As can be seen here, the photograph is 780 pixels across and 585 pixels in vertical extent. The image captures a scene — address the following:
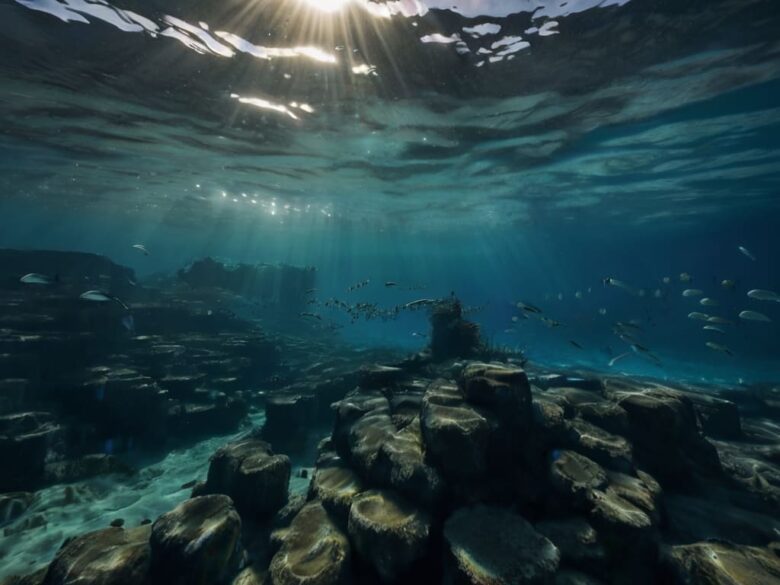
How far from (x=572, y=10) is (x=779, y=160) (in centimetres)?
1963

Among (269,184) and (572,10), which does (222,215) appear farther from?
(572,10)

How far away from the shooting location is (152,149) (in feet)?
66.0

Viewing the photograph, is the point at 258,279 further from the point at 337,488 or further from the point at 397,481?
the point at 397,481

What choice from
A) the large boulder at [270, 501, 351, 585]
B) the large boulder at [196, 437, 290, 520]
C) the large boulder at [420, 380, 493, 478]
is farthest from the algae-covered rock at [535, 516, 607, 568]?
the large boulder at [196, 437, 290, 520]

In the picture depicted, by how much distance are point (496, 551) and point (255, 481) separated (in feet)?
15.5

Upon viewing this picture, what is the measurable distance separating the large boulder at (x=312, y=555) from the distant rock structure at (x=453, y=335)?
7879mm

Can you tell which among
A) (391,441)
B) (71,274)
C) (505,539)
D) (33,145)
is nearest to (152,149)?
(33,145)

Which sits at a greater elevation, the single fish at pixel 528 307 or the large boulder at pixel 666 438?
the single fish at pixel 528 307

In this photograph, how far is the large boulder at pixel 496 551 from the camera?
3816 mm

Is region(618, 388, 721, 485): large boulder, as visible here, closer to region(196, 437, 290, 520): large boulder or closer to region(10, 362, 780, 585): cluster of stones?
region(10, 362, 780, 585): cluster of stones

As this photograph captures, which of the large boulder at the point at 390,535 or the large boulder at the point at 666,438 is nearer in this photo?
the large boulder at the point at 390,535

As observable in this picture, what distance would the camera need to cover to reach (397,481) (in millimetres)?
5230

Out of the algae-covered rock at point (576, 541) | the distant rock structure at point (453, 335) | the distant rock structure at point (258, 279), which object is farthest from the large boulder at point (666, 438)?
the distant rock structure at point (258, 279)

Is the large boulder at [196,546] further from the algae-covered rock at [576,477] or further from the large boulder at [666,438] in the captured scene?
the large boulder at [666,438]
